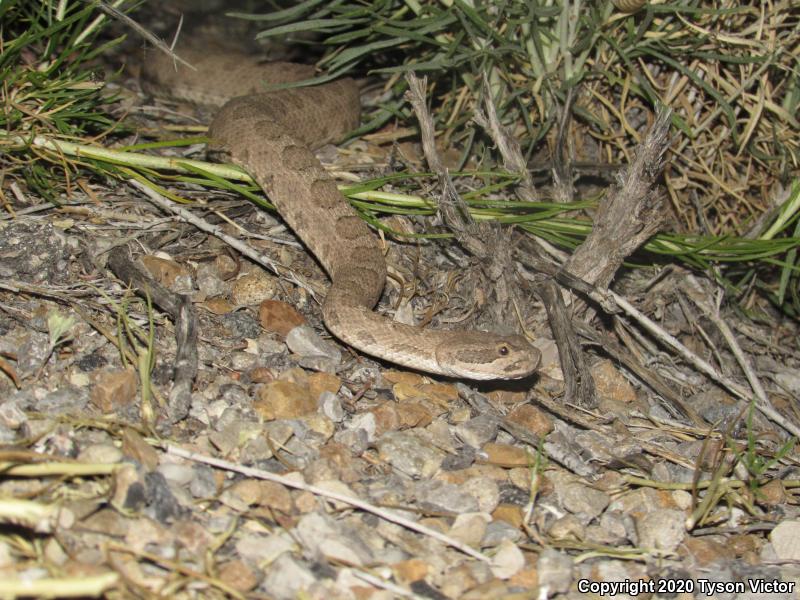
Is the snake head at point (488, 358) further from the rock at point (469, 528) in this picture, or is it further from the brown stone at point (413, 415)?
the rock at point (469, 528)

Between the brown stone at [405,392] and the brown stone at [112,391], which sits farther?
the brown stone at [405,392]

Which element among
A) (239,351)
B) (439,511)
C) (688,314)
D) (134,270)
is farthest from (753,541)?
(134,270)

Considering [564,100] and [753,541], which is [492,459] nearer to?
[753,541]

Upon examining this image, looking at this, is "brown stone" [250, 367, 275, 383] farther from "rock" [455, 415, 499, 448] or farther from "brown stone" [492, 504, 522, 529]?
"brown stone" [492, 504, 522, 529]

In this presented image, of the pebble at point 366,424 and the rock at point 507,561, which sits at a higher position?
the pebble at point 366,424

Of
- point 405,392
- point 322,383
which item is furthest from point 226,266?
point 405,392

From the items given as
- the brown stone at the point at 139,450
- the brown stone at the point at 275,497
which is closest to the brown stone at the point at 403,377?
the brown stone at the point at 275,497

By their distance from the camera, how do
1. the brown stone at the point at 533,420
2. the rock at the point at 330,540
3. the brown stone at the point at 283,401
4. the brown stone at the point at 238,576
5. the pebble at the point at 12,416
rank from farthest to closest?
the brown stone at the point at 533,420 → the brown stone at the point at 283,401 → the pebble at the point at 12,416 → the rock at the point at 330,540 → the brown stone at the point at 238,576

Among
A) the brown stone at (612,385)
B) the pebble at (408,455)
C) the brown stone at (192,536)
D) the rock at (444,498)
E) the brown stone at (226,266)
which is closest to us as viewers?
the brown stone at (192,536)

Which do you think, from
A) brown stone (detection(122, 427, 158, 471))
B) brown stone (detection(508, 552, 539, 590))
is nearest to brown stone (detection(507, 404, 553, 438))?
brown stone (detection(508, 552, 539, 590))
